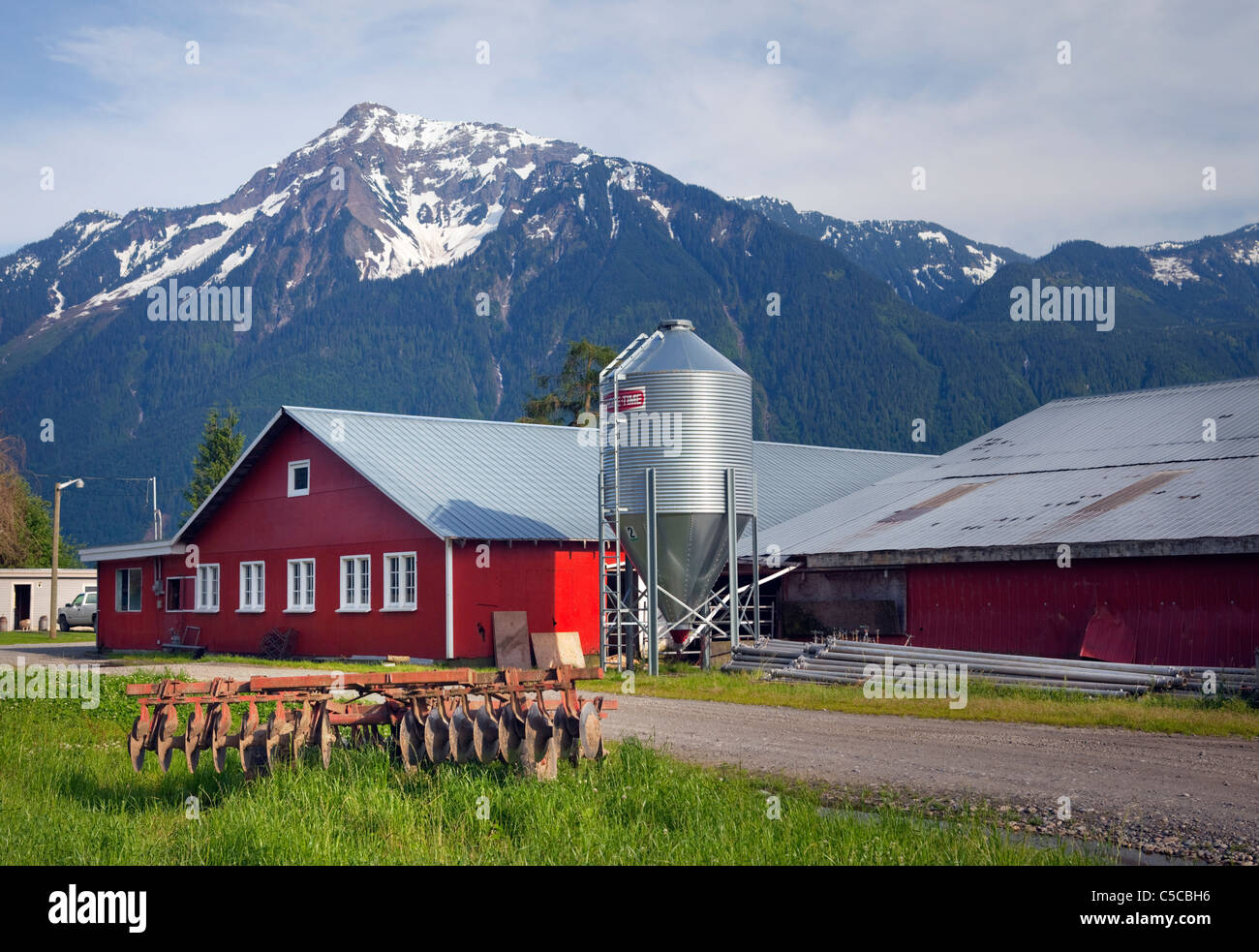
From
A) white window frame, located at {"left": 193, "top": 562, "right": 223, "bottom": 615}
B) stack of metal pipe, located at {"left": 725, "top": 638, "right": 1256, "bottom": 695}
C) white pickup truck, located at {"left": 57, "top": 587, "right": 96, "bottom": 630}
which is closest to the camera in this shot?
stack of metal pipe, located at {"left": 725, "top": 638, "right": 1256, "bottom": 695}

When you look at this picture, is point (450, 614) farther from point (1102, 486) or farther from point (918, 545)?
point (1102, 486)

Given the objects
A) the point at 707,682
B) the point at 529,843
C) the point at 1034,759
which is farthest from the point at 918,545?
the point at 529,843

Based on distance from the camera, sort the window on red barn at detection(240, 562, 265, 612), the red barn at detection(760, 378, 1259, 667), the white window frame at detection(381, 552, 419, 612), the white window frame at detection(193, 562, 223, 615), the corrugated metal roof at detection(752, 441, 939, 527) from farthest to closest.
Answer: the corrugated metal roof at detection(752, 441, 939, 527) < the white window frame at detection(193, 562, 223, 615) < the window on red barn at detection(240, 562, 265, 612) < the white window frame at detection(381, 552, 419, 612) < the red barn at detection(760, 378, 1259, 667)

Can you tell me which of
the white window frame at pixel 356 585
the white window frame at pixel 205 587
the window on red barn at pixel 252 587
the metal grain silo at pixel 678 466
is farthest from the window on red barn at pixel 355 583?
the metal grain silo at pixel 678 466

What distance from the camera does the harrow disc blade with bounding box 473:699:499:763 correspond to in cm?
1112

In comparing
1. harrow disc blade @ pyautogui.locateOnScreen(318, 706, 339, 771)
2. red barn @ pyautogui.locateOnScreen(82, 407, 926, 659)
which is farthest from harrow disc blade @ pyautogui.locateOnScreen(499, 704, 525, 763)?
red barn @ pyautogui.locateOnScreen(82, 407, 926, 659)

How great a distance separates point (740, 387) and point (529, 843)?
1762cm

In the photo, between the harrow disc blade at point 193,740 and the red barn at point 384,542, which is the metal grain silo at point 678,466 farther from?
the harrow disc blade at point 193,740

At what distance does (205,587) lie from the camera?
3603 centimetres

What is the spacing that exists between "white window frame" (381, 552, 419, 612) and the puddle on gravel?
66.8 ft

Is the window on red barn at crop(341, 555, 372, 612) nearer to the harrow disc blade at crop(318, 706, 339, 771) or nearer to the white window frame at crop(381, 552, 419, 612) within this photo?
the white window frame at crop(381, 552, 419, 612)

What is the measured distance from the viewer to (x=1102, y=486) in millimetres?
24844

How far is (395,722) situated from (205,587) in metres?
25.9

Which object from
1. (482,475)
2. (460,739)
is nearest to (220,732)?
(460,739)
